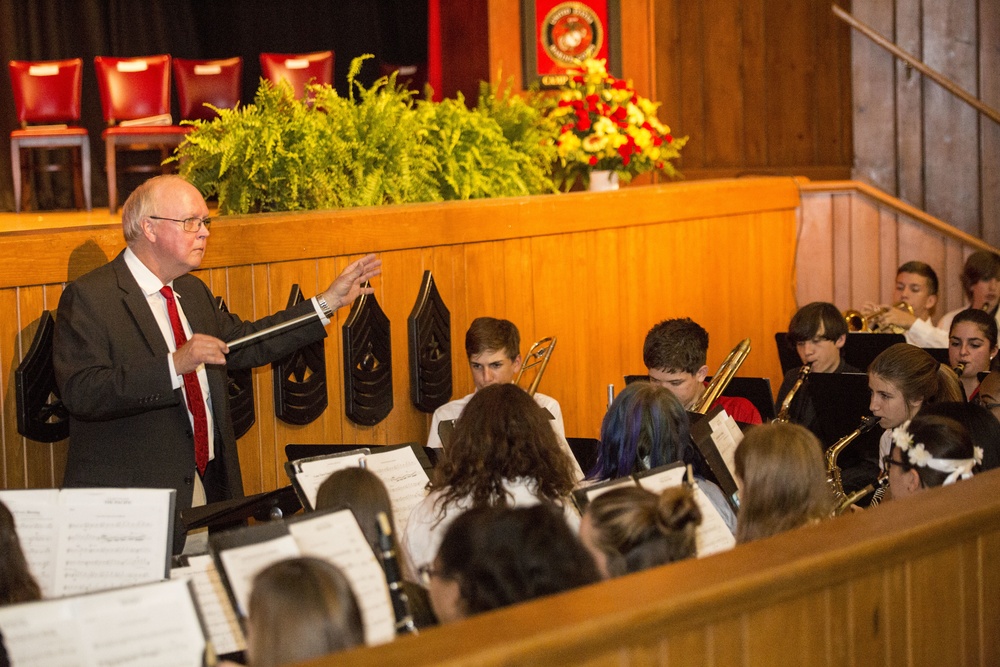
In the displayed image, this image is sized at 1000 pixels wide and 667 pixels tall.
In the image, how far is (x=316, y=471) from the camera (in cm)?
312

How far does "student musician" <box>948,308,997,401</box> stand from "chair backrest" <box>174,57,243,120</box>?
470cm

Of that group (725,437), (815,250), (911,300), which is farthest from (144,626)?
(815,250)

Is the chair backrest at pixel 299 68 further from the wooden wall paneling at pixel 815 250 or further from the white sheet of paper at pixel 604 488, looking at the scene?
the white sheet of paper at pixel 604 488

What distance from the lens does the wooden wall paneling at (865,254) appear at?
24.6 feet

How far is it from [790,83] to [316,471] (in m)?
7.16

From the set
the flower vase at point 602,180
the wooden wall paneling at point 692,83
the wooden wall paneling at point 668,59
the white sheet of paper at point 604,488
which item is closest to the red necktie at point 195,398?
the white sheet of paper at point 604,488

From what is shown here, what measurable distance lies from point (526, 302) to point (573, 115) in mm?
1336

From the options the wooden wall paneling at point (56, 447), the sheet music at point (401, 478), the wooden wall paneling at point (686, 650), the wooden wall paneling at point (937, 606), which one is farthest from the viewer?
the wooden wall paneling at point (56, 447)

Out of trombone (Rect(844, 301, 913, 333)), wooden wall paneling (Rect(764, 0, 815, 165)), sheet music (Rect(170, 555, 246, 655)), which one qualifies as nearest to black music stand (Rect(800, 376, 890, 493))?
trombone (Rect(844, 301, 913, 333))

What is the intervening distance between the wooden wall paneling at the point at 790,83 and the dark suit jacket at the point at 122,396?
6.52 m

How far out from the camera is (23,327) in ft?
12.5

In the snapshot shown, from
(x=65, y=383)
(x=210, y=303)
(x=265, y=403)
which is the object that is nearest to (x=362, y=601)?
(x=65, y=383)

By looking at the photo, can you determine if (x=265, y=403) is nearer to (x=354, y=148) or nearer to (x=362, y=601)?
(x=354, y=148)

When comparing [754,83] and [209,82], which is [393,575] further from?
[754,83]
